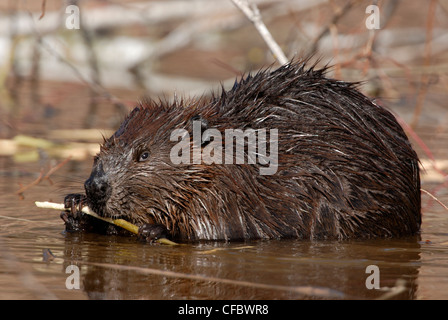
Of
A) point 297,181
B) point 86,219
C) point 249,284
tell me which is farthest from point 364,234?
point 86,219

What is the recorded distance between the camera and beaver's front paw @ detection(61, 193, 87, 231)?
3729 mm

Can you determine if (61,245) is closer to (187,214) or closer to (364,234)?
(187,214)

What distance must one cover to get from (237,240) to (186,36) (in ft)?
17.1

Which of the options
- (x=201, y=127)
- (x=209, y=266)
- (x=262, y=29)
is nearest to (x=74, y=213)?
(x=201, y=127)

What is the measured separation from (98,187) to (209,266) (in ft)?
2.30

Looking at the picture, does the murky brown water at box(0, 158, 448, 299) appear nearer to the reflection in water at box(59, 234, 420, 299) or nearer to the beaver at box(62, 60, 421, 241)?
the reflection in water at box(59, 234, 420, 299)

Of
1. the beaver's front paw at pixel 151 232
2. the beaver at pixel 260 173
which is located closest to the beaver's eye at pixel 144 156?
the beaver at pixel 260 173

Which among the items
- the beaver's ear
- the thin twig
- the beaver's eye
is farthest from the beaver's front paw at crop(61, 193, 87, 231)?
the thin twig

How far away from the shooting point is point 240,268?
3.13 metres

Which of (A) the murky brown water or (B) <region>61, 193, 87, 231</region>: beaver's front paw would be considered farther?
(B) <region>61, 193, 87, 231</region>: beaver's front paw

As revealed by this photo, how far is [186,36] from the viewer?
28.0ft

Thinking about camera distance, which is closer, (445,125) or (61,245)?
(61,245)

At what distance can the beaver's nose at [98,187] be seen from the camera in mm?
3502
